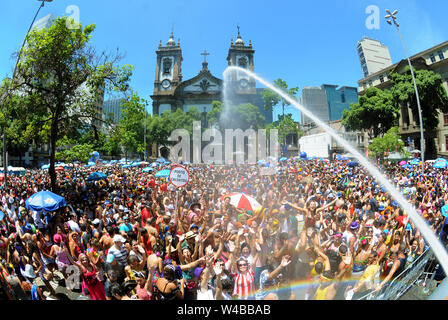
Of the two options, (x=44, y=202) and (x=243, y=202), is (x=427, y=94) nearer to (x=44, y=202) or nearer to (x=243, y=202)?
(x=243, y=202)

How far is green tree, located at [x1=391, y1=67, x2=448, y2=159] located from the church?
34726mm

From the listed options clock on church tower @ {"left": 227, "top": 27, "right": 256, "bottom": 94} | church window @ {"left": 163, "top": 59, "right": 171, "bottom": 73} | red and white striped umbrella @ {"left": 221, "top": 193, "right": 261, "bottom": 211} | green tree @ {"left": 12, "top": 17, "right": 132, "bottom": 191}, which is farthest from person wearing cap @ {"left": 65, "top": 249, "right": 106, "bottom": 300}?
church window @ {"left": 163, "top": 59, "right": 171, "bottom": 73}

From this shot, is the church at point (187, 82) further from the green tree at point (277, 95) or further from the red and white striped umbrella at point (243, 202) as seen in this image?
the red and white striped umbrella at point (243, 202)

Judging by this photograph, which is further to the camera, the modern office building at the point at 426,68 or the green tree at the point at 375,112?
the green tree at the point at 375,112

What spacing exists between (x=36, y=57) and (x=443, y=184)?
20.0m

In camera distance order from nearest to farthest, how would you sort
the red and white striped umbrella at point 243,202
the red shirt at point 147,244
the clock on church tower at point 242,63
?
the red shirt at point 147,244
the red and white striped umbrella at point 243,202
the clock on church tower at point 242,63

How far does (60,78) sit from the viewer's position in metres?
12.4

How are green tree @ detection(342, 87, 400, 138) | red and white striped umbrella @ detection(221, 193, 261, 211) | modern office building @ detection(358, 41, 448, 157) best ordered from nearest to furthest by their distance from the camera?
1. red and white striped umbrella @ detection(221, 193, 261, 211)
2. modern office building @ detection(358, 41, 448, 157)
3. green tree @ detection(342, 87, 400, 138)

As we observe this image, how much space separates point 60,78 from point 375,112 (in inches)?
1377

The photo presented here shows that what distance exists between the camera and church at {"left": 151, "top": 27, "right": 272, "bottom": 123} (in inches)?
2645

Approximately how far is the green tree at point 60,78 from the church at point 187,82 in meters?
54.3

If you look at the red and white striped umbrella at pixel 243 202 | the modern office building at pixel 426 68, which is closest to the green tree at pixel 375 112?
the modern office building at pixel 426 68

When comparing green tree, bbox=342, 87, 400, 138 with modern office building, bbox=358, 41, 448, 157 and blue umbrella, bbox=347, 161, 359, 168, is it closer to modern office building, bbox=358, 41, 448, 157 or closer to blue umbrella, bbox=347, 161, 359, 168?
modern office building, bbox=358, 41, 448, 157

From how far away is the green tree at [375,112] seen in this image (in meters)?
34.8
